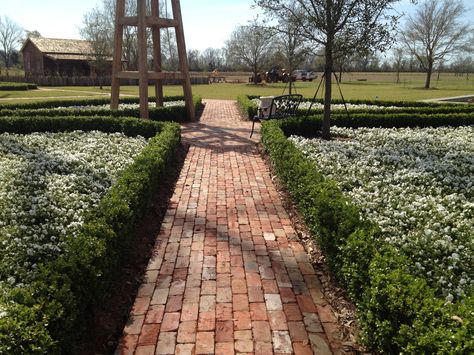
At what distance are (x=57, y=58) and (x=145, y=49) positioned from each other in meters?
41.6

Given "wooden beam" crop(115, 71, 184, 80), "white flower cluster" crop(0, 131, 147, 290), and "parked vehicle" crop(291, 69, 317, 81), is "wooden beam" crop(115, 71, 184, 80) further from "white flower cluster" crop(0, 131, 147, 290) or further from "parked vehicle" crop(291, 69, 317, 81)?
"parked vehicle" crop(291, 69, 317, 81)

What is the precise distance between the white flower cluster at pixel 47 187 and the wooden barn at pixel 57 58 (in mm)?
44089

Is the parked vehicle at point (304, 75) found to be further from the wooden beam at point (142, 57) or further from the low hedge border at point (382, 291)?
the low hedge border at point (382, 291)

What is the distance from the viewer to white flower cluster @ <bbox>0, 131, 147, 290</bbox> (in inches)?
150

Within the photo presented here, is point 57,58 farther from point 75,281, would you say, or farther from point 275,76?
point 75,281

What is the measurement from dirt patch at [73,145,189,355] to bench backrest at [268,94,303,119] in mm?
7086

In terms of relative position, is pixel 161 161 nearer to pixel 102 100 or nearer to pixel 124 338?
pixel 124 338

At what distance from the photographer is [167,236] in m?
5.01

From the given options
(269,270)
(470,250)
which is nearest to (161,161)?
(269,270)

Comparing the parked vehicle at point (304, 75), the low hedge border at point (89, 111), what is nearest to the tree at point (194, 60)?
the parked vehicle at point (304, 75)

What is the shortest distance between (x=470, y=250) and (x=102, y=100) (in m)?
17.0

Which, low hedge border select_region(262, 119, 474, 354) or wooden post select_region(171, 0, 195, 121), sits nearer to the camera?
low hedge border select_region(262, 119, 474, 354)

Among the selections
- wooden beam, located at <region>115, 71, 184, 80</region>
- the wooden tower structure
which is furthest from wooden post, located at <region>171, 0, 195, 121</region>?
wooden beam, located at <region>115, 71, 184, 80</region>

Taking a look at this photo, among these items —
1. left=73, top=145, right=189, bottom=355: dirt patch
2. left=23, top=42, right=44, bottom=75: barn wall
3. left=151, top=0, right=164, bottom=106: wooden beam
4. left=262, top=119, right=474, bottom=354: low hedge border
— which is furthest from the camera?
left=23, top=42, right=44, bottom=75: barn wall
